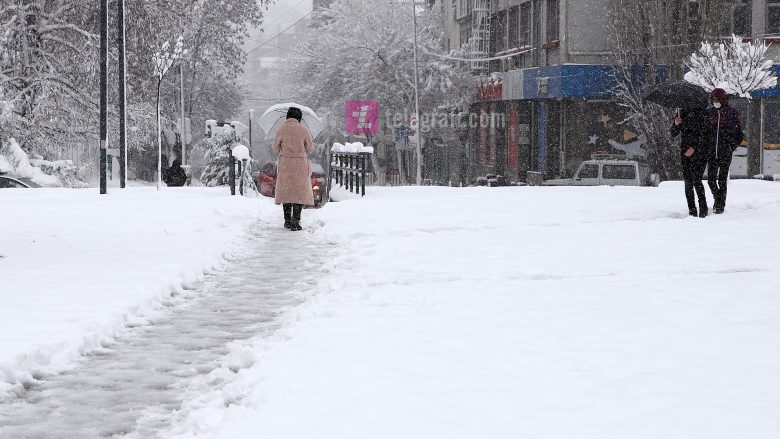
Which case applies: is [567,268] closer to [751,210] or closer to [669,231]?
[669,231]

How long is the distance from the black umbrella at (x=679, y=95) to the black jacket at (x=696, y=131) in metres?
0.89

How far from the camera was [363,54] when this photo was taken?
58719mm

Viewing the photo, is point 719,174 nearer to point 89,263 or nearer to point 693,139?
point 693,139

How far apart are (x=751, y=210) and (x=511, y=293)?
9.77 meters

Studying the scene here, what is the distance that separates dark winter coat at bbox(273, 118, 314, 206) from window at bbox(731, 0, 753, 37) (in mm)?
26201

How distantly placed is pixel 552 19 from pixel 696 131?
2949 cm

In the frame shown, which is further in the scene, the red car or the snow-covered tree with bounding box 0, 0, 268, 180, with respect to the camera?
the snow-covered tree with bounding box 0, 0, 268, 180

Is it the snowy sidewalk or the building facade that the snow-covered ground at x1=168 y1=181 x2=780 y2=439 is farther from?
the building facade

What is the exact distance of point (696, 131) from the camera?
52.1 feet

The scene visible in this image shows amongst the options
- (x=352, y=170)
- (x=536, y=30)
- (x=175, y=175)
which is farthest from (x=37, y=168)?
(x=536, y=30)

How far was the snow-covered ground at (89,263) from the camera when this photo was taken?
7242mm

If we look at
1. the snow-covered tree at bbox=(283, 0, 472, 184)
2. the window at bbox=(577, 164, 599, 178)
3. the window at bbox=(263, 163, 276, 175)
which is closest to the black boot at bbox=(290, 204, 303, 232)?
the window at bbox=(263, 163, 276, 175)

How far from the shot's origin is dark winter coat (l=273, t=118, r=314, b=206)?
16922 mm

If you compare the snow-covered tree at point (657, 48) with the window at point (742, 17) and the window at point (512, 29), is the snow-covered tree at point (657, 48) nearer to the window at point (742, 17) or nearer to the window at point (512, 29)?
the window at point (742, 17)
